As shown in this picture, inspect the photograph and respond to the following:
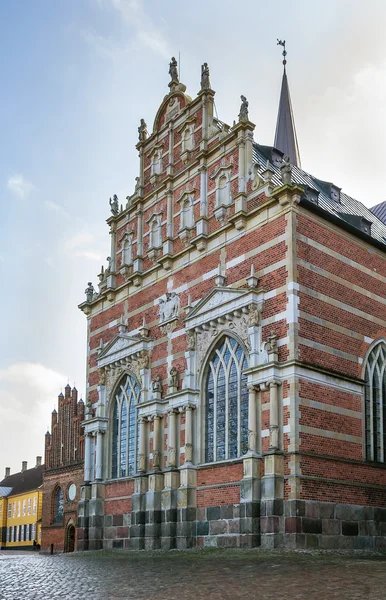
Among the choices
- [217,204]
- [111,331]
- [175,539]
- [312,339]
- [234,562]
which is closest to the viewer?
[234,562]

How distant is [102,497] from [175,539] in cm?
654

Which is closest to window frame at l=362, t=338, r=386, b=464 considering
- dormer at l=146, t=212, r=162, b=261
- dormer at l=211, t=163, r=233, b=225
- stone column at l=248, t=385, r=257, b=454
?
stone column at l=248, t=385, r=257, b=454

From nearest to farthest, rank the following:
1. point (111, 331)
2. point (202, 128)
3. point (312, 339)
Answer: point (312, 339), point (202, 128), point (111, 331)

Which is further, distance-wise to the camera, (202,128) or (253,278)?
(202,128)

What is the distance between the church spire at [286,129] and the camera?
145 ft

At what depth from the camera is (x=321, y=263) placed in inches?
985

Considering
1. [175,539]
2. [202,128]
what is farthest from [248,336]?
[202,128]

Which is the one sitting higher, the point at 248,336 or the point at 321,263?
the point at 321,263

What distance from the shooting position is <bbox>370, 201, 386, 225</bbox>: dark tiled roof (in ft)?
126

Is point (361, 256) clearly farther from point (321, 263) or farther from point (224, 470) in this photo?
point (224, 470)

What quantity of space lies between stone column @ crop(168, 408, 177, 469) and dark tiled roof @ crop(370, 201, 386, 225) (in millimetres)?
16192

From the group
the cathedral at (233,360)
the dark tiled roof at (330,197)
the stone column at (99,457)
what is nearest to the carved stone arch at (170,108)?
the cathedral at (233,360)

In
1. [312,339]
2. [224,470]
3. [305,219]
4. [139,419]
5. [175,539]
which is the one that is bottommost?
[175,539]

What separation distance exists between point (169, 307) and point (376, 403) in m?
8.74
